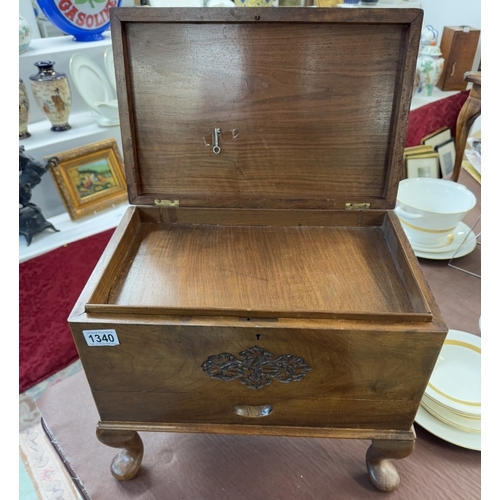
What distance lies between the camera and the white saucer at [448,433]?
35.4 inches

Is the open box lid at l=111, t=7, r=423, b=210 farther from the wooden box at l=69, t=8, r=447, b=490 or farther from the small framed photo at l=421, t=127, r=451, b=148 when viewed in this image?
the small framed photo at l=421, t=127, r=451, b=148

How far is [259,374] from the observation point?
0.71 meters

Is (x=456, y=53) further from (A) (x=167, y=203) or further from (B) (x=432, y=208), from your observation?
(A) (x=167, y=203)

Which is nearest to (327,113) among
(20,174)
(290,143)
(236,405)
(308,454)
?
(290,143)

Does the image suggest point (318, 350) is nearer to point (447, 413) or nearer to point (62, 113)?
point (447, 413)

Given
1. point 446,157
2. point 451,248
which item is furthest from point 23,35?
point 446,157

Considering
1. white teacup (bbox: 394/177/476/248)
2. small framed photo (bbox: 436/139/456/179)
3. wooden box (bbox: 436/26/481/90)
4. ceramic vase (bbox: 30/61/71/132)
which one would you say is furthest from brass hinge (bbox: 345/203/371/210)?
wooden box (bbox: 436/26/481/90)

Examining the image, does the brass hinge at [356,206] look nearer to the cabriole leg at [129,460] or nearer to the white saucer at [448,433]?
the white saucer at [448,433]

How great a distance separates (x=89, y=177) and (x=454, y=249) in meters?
1.28

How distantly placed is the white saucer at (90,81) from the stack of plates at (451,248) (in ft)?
3.89

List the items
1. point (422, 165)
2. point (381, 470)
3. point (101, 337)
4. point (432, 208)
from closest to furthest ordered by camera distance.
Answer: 1. point (101, 337)
2. point (381, 470)
3. point (432, 208)
4. point (422, 165)

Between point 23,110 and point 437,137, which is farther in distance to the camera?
point 437,137

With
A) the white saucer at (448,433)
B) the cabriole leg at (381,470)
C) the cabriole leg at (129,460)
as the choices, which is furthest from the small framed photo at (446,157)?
the cabriole leg at (129,460)

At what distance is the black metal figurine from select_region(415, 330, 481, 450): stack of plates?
1.25 metres
